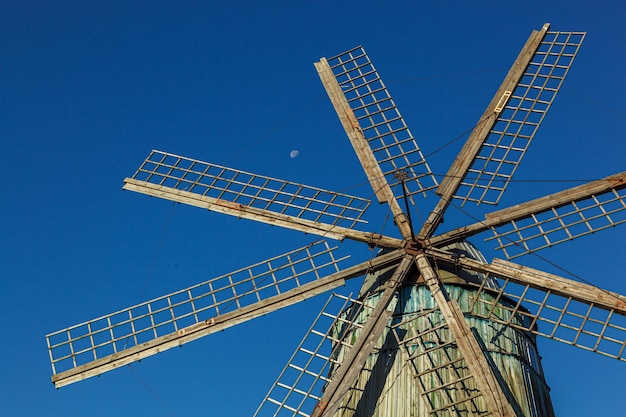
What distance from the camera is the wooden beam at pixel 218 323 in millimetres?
12477

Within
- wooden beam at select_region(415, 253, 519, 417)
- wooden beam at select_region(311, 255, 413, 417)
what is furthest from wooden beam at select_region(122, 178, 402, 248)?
wooden beam at select_region(415, 253, 519, 417)

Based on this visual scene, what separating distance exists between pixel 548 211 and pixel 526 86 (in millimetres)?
3121

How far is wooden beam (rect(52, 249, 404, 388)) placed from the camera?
40.9 feet

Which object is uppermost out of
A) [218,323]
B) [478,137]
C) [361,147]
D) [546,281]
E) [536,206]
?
[478,137]

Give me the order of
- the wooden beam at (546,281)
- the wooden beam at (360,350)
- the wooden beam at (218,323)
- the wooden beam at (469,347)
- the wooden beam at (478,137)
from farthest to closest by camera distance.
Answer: the wooden beam at (478,137) → the wooden beam at (218,323) → the wooden beam at (546,281) → the wooden beam at (360,350) → the wooden beam at (469,347)

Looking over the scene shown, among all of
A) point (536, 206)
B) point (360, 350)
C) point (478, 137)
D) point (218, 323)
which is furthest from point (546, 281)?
point (218, 323)

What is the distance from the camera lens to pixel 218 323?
12.6 metres

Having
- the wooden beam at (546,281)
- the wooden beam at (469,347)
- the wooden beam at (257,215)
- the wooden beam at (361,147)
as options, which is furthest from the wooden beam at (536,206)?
the wooden beam at (257,215)

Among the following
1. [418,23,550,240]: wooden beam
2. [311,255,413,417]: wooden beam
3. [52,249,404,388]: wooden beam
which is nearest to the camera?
[311,255,413,417]: wooden beam

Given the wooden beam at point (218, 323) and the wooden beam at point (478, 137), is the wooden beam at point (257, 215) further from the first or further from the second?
the wooden beam at point (478, 137)

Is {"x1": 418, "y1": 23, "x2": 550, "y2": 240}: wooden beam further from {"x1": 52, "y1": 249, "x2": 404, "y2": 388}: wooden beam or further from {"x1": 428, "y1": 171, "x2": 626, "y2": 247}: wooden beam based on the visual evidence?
{"x1": 52, "y1": 249, "x2": 404, "y2": 388}: wooden beam

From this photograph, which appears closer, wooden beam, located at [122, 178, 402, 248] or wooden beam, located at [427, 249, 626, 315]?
wooden beam, located at [427, 249, 626, 315]

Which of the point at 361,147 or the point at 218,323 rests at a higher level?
the point at 361,147

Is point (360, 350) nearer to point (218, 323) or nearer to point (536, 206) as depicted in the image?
point (218, 323)
